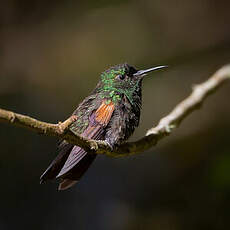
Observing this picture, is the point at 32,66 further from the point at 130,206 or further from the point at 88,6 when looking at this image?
the point at 130,206

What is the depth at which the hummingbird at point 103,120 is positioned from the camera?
11.5 ft

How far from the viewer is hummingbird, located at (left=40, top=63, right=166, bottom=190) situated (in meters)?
3.49

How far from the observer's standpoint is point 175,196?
6016 millimetres

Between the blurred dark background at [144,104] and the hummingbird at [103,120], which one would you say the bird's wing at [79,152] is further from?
the blurred dark background at [144,104]

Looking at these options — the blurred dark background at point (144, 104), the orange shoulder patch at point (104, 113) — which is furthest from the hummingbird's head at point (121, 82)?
the blurred dark background at point (144, 104)

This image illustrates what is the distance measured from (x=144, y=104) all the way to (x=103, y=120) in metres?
3.30

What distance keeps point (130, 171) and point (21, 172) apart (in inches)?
56.6

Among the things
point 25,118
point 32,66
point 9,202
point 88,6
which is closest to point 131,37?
point 88,6

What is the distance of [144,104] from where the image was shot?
22.6 ft

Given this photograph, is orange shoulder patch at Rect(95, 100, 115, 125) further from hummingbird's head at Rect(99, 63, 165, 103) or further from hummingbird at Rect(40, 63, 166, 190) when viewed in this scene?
hummingbird's head at Rect(99, 63, 165, 103)

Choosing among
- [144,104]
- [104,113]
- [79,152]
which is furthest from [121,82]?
[144,104]

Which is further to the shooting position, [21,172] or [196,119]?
[196,119]

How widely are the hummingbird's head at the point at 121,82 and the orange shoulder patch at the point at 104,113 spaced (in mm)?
120

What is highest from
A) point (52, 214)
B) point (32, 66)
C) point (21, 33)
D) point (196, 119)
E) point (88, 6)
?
point (88, 6)
